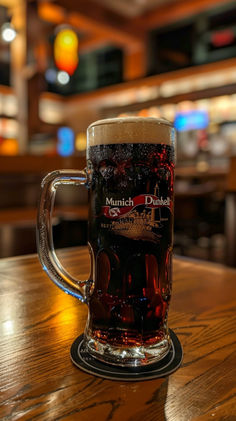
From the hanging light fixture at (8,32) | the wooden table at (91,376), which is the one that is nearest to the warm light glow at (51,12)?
the hanging light fixture at (8,32)

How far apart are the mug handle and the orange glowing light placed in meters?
4.87

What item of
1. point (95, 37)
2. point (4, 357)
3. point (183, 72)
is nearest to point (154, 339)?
point (4, 357)

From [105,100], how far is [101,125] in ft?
31.2

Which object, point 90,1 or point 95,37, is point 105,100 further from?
point 90,1

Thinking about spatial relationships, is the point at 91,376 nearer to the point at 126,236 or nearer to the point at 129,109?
the point at 126,236

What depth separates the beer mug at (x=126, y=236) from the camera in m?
0.48

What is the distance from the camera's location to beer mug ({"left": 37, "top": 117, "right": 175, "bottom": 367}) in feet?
1.56

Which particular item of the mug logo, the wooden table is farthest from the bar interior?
the mug logo

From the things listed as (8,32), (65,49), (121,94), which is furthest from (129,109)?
(121,94)

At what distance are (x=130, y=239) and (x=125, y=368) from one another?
148 mm

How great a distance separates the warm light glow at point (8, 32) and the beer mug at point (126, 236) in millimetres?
4980

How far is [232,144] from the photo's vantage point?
25.0 ft

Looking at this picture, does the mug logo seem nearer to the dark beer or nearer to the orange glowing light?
the dark beer

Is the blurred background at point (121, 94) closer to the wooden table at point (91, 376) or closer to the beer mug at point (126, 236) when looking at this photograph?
the wooden table at point (91, 376)
